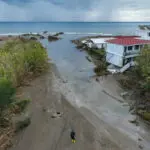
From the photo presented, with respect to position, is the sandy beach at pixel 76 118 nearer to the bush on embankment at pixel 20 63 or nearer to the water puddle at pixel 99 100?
the water puddle at pixel 99 100

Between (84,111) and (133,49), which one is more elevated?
(133,49)

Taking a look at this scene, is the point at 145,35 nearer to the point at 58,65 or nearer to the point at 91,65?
the point at 91,65

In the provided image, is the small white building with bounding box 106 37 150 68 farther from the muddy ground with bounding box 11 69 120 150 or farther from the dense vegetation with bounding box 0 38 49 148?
the muddy ground with bounding box 11 69 120 150

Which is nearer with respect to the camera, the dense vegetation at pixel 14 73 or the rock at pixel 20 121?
the dense vegetation at pixel 14 73

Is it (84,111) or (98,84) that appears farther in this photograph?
(98,84)

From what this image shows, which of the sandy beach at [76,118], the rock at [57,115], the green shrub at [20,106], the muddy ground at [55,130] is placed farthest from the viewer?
the rock at [57,115]

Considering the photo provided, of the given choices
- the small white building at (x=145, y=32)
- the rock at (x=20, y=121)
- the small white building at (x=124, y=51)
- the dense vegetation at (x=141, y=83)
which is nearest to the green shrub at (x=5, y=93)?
the rock at (x=20, y=121)

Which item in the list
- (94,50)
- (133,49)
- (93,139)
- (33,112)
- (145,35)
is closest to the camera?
(93,139)

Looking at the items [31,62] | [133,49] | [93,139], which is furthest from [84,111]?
[133,49]
